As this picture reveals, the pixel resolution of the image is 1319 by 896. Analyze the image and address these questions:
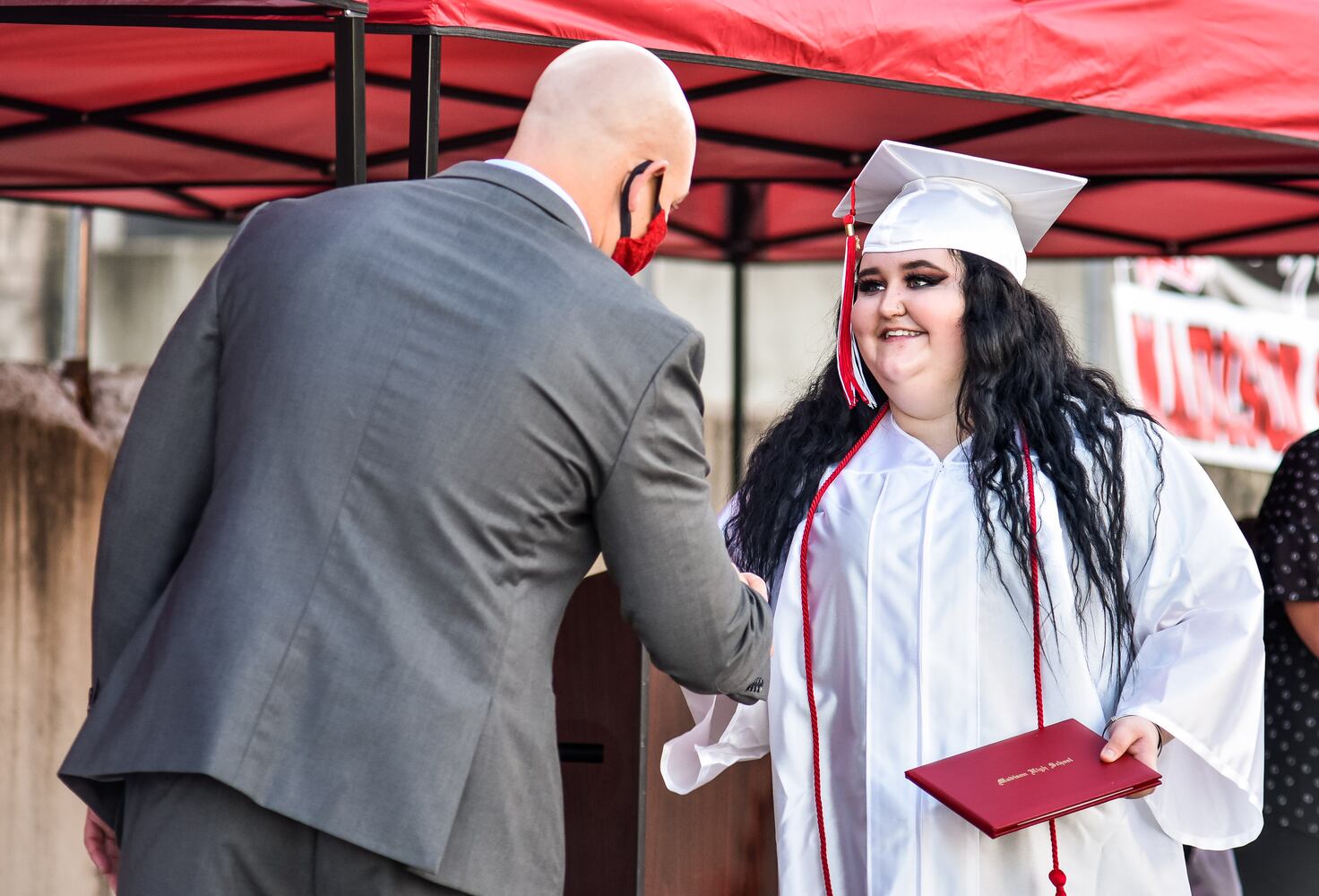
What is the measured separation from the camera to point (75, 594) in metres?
4.77

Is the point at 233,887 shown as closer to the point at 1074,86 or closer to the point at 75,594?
the point at 1074,86

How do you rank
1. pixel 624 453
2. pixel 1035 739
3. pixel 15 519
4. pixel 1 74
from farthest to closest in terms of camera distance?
pixel 15 519, pixel 1 74, pixel 1035 739, pixel 624 453

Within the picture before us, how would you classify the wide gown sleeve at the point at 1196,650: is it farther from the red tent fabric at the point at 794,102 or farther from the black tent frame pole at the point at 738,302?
the black tent frame pole at the point at 738,302

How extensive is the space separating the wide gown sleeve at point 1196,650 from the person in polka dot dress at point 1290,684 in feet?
2.32

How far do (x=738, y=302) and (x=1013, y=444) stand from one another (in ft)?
13.6

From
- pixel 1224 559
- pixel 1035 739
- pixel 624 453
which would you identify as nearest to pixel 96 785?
pixel 624 453

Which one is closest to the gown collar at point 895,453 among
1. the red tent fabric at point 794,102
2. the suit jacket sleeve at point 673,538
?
the red tent fabric at point 794,102

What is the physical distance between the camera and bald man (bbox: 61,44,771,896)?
156 centimetres

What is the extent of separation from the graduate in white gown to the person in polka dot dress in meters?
0.68

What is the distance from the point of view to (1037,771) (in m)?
2.19

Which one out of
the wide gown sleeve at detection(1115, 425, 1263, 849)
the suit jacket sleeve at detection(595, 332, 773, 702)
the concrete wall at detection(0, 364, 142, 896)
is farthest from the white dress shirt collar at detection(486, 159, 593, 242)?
the concrete wall at detection(0, 364, 142, 896)

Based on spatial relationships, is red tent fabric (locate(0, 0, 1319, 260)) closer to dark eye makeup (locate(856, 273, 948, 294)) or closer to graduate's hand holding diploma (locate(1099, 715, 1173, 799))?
dark eye makeup (locate(856, 273, 948, 294))

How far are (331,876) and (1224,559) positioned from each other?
1.53m

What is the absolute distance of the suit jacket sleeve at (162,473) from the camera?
5.54 ft
